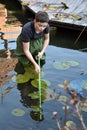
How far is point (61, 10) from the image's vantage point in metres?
8.98

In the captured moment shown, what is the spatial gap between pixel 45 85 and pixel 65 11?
3.59 m

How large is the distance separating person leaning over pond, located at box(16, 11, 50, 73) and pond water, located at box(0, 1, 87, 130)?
371 millimetres

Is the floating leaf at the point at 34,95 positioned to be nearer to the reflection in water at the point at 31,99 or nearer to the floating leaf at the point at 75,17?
the reflection in water at the point at 31,99

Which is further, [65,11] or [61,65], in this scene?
[65,11]

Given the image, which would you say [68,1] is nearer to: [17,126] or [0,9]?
[0,9]

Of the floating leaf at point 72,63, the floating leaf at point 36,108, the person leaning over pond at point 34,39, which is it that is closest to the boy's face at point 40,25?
the person leaning over pond at point 34,39

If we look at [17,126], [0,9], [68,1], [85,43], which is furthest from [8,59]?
[0,9]

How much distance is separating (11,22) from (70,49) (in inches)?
100

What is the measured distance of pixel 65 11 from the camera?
29.1 feet

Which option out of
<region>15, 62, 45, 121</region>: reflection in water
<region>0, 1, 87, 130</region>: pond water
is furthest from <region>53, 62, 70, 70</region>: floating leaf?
<region>15, 62, 45, 121</region>: reflection in water

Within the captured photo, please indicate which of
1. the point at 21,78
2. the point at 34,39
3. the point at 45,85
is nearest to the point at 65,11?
the point at 34,39

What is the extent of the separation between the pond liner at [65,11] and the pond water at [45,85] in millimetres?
363

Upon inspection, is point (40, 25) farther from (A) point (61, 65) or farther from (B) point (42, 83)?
(A) point (61, 65)

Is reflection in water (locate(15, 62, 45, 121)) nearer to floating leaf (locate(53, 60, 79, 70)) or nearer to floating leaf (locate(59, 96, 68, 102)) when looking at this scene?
floating leaf (locate(59, 96, 68, 102))
